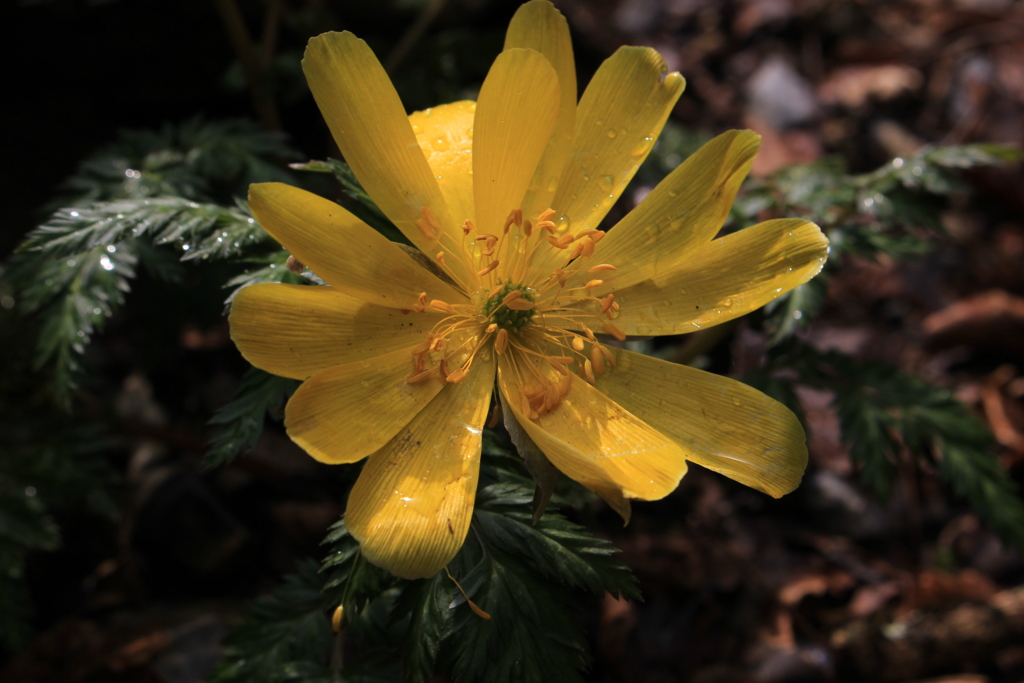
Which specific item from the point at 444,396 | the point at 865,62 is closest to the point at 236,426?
the point at 444,396

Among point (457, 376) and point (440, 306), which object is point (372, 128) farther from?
point (457, 376)

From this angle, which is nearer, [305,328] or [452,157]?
[305,328]

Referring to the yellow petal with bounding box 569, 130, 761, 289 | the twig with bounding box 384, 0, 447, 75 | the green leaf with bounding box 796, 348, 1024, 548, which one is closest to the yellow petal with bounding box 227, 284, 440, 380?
the yellow petal with bounding box 569, 130, 761, 289

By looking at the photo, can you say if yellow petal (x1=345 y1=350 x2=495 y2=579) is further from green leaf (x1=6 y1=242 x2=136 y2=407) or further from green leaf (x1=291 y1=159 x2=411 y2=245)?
green leaf (x1=6 y1=242 x2=136 y2=407)

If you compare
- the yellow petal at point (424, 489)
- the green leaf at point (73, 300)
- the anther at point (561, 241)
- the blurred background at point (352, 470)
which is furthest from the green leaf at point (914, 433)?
the green leaf at point (73, 300)

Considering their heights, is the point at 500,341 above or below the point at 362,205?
below

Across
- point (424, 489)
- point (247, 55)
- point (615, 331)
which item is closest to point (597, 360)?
point (615, 331)
